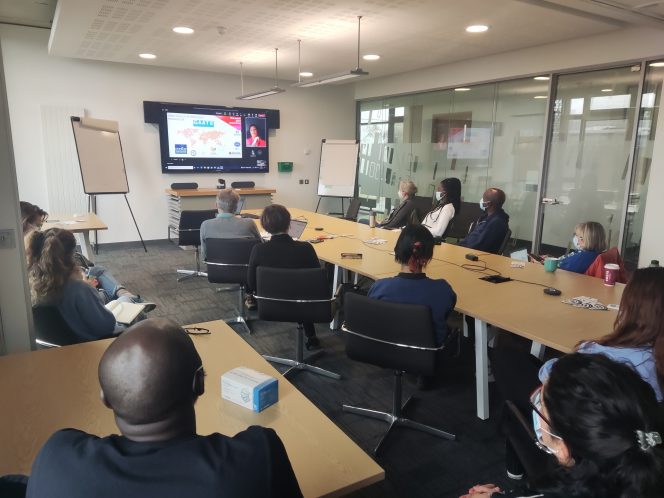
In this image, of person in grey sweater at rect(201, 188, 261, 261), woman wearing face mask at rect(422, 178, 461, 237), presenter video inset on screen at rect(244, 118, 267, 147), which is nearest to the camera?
person in grey sweater at rect(201, 188, 261, 261)

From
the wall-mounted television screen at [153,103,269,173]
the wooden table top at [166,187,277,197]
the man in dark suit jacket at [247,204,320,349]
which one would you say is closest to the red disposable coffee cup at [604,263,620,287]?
the man in dark suit jacket at [247,204,320,349]

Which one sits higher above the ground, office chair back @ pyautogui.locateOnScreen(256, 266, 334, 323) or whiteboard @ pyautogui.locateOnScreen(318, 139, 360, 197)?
whiteboard @ pyautogui.locateOnScreen(318, 139, 360, 197)

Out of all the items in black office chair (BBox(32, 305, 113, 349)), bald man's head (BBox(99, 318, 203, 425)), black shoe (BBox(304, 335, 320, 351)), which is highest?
bald man's head (BBox(99, 318, 203, 425))

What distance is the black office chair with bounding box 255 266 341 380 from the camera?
294 cm

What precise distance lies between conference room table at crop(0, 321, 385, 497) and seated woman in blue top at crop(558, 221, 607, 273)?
2626 mm

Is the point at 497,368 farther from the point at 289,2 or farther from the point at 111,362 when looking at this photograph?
the point at 289,2

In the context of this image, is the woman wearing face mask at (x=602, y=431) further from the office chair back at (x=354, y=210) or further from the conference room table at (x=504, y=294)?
the office chair back at (x=354, y=210)

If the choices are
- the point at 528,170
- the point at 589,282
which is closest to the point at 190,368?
the point at 589,282

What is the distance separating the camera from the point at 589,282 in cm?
313

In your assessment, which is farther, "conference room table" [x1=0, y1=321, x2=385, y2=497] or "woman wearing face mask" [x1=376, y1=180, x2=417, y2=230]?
"woman wearing face mask" [x1=376, y1=180, x2=417, y2=230]

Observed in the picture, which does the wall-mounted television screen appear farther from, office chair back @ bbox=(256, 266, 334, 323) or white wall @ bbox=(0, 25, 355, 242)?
office chair back @ bbox=(256, 266, 334, 323)

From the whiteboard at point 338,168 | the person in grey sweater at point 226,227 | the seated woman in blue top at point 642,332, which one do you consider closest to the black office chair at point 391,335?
the seated woman in blue top at point 642,332

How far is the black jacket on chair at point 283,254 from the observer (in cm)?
333

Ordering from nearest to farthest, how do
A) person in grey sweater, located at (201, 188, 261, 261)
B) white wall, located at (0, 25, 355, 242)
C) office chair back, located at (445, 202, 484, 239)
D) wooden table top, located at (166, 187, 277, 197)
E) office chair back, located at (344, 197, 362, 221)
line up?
person in grey sweater, located at (201, 188, 261, 261), white wall, located at (0, 25, 355, 242), office chair back, located at (445, 202, 484, 239), office chair back, located at (344, 197, 362, 221), wooden table top, located at (166, 187, 277, 197)
